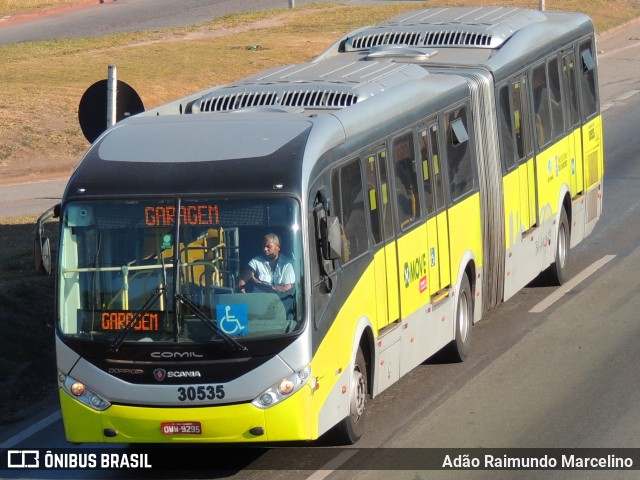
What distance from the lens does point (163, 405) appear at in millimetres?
10797

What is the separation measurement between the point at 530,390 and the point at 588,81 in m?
6.97

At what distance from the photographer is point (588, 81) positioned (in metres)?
19.4

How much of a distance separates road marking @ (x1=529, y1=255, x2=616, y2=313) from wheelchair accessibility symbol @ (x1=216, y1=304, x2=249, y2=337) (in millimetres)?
6763

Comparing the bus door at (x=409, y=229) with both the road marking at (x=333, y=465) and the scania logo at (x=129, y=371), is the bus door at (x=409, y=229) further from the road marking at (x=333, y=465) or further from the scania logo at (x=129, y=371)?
the scania logo at (x=129, y=371)

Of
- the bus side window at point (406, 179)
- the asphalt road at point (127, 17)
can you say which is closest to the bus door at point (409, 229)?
the bus side window at point (406, 179)

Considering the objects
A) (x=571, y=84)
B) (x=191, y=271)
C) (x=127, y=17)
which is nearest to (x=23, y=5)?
(x=127, y=17)

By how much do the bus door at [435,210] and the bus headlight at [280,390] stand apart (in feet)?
10.6

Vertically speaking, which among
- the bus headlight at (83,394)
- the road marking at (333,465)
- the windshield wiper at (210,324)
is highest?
the windshield wiper at (210,324)

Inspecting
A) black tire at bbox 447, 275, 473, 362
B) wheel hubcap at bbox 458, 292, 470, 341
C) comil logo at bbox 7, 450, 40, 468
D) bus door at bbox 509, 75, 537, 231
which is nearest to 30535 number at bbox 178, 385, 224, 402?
comil logo at bbox 7, 450, 40, 468

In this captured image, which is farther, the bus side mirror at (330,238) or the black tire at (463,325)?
the black tire at (463,325)

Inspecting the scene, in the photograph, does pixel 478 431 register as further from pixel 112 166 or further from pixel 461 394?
pixel 112 166

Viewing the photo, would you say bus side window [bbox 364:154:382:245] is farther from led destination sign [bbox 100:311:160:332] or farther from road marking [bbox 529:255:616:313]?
road marking [bbox 529:255:616:313]

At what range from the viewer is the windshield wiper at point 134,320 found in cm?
1079

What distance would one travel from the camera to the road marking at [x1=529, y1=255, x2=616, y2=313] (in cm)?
1703
